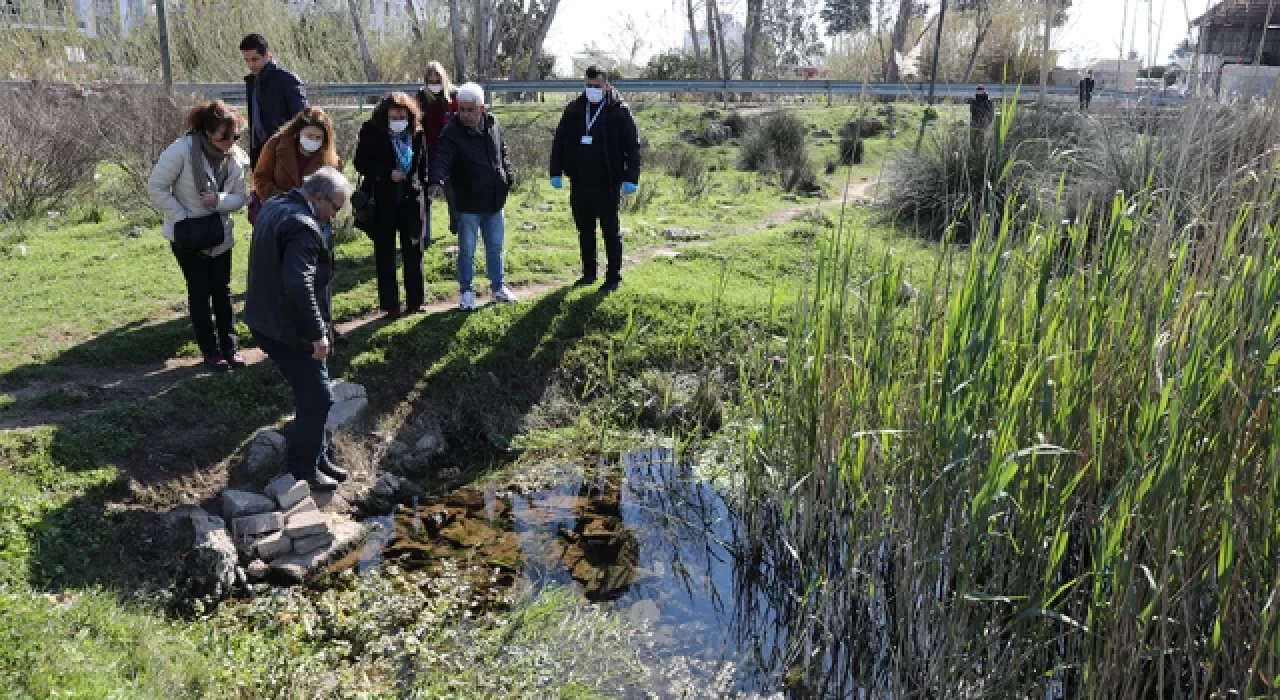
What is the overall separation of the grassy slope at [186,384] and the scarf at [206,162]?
1.14 meters

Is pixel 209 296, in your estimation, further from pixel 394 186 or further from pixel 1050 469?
pixel 1050 469

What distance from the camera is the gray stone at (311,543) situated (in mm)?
5062

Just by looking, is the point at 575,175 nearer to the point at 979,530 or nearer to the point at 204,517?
the point at 204,517

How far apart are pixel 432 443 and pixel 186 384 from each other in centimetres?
147

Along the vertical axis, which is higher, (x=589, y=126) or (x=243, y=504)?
(x=589, y=126)

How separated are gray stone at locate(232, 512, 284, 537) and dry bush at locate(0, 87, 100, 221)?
7.59m

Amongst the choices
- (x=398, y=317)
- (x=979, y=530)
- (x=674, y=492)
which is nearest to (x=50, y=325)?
(x=398, y=317)

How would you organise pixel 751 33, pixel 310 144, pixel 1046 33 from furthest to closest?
pixel 751 33 → pixel 310 144 → pixel 1046 33

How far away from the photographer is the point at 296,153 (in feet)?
20.0

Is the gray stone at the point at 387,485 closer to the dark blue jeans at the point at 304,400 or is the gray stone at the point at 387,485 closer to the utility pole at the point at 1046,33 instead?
the dark blue jeans at the point at 304,400

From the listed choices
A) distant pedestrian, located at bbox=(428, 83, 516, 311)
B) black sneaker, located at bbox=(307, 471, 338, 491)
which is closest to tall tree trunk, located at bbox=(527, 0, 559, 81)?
distant pedestrian, located at bbox=(428, 83, 516, 311)

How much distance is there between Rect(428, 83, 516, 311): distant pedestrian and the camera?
23.2 feet

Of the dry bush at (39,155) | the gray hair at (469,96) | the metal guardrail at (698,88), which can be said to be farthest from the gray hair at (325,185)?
the metal guardrail at (698,88)

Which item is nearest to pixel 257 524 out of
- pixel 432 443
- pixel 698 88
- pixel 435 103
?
pixel 432 443
